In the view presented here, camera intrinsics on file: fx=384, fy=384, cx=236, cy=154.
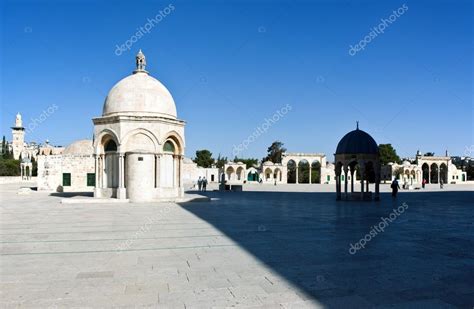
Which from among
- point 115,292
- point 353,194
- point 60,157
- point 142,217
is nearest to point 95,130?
point 142,217

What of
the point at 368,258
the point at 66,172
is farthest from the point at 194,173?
the point at 368,258

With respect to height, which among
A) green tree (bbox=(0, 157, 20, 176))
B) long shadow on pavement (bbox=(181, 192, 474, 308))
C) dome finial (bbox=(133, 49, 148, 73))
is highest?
dome finial (bbox=(133, 49, 148, 73))

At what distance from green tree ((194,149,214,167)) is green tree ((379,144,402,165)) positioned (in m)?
41.9

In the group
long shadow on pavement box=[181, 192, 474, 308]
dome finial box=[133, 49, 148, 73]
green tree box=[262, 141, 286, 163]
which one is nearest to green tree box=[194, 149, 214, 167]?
green tree box=[262, 141, 286, 163]

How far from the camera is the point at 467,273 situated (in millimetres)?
6250

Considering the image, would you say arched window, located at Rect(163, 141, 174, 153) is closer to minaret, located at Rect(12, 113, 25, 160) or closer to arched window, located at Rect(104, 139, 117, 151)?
arched window, located at Rect(104, 139, 117, 151)

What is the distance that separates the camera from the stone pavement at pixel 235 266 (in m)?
5.03

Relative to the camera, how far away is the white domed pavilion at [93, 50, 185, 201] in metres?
21.4

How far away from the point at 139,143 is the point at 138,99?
2669mm

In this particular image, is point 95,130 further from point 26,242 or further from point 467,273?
point 467,273

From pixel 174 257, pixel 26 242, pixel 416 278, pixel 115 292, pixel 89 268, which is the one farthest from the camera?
pixel 26 242

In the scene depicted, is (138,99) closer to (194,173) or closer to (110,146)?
(110,146)

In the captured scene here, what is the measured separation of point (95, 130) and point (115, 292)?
62.4ft

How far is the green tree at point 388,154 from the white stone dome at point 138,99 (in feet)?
259
